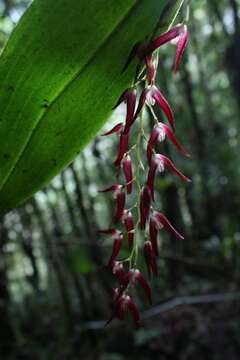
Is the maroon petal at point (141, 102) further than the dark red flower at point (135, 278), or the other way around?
the dark red flower at point (135, 278)

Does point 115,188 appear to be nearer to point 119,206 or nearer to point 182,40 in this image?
point 119,206

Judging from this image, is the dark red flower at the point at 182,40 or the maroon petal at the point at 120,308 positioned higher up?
the dark red flower at the point at 182,40

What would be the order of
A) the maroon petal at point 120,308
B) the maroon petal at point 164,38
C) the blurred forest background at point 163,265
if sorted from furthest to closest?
the blurred forest background at point 163,265
the maroon petal at point 120,308
the maroon petal at point 164,38

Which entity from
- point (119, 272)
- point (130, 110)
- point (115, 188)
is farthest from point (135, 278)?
point (130, 110)

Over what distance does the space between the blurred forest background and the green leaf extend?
6.69 ft

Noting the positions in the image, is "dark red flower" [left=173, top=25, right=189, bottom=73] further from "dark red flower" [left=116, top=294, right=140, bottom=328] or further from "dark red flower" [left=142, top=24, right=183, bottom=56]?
"dark red flower" [left=116, top=294, right=140, bottom=328]

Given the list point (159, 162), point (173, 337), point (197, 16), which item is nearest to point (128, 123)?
point (159, 162)

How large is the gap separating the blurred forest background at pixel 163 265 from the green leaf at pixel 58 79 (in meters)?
2.04

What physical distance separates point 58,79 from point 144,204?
20 cm

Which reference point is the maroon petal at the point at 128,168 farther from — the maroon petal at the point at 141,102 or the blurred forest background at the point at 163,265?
the blurred forest background at the point at 163,265

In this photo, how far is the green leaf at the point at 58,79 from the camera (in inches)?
20.1

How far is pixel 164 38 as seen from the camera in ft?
1.46

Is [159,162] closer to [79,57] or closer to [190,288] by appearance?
[79,57]

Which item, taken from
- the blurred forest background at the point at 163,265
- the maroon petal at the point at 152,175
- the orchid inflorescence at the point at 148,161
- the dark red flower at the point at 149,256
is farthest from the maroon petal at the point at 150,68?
the blurred forest background at the point at 163,265
